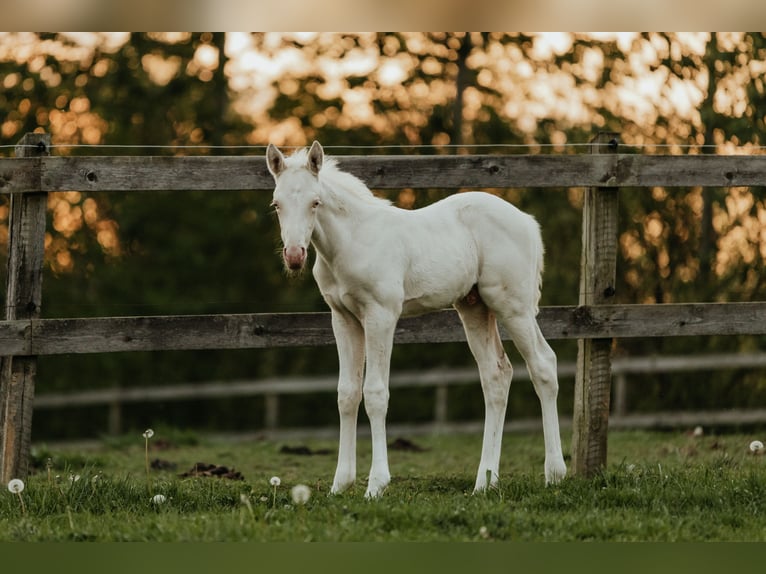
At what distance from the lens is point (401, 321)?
290 inches

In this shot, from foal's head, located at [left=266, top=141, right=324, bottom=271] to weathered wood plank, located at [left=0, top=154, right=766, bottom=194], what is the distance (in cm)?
94

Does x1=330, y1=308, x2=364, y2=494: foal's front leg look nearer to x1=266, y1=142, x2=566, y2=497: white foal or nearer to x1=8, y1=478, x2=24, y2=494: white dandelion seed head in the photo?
x1=266, y1=142, x2=566, y2=497: white foal

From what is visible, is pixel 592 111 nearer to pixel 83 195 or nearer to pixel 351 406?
pixel 83 195

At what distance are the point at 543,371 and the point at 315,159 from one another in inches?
88.6

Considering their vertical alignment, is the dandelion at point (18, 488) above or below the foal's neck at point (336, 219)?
below

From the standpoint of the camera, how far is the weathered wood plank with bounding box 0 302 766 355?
6.87m

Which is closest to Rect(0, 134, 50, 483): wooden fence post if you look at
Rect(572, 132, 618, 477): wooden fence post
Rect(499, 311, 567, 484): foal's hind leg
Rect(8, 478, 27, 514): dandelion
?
Rect(8, 478, 27, 514): dandelion

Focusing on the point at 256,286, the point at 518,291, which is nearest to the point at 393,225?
the point at 518,291

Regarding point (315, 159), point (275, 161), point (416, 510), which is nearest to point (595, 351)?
point (416, 510)

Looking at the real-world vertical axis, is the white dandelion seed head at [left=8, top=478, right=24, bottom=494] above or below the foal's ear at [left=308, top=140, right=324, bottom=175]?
below

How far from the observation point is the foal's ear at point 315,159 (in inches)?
241

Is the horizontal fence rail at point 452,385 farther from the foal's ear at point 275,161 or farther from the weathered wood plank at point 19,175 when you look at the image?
the foal's ear at point 275,161

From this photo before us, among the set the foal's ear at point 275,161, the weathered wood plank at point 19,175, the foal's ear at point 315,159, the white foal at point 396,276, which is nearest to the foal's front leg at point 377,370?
the white foal at point 396,276

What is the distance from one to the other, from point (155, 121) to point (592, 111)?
7.67 m
